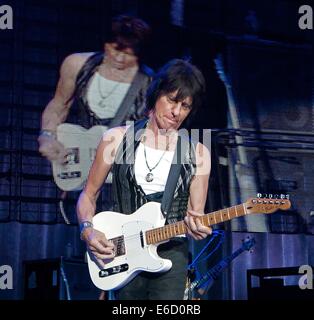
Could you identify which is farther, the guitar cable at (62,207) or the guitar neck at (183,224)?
the guitar cable at (62,207)

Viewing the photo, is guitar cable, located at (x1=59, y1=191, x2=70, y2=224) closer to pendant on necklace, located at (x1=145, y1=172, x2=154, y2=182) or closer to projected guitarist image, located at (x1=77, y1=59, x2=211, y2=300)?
projected guitarist image, located at (x1=77, y1=59, x2=211, y2=300)

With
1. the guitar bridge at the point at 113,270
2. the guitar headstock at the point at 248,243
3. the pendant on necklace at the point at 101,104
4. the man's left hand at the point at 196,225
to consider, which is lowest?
the guitar bridge at the point at 113,270

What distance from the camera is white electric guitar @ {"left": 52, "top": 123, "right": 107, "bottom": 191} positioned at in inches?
192

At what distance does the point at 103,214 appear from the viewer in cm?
436

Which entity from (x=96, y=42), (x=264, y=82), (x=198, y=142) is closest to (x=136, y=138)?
(x=198, y=142)

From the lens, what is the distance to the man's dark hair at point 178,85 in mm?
4555

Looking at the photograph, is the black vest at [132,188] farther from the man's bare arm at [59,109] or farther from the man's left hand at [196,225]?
the man's bare arm at [59,109]

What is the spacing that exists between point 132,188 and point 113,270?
547mm

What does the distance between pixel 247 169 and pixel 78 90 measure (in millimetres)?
1446

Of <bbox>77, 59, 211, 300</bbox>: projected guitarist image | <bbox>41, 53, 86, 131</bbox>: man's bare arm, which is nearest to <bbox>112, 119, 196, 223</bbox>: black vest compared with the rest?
<bbox>77, 59, 211, 300</bbox>: projected guitarist image

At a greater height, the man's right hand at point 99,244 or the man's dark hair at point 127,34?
the man's dark hair at point 127,34

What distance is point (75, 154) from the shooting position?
16.2 ft

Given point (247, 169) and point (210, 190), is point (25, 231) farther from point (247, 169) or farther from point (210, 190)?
point (247, 169)

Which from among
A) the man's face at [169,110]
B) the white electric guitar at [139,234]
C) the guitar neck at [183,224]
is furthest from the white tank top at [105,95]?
the guitar neck at [183,224]
